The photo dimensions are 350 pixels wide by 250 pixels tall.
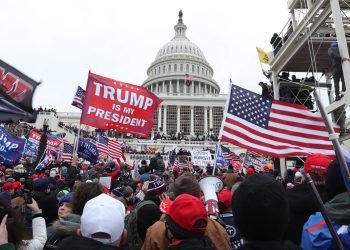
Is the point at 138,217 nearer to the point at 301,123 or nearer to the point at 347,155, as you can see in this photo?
the point at 347,155

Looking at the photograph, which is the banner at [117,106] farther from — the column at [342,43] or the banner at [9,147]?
the column at [342,43]

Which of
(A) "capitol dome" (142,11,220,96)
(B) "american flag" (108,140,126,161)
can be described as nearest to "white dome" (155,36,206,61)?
(A) "capitol dome" (142,11,220,96)

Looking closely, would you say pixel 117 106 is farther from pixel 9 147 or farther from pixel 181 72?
pixel 181 72

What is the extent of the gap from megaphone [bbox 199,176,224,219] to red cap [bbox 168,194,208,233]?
783mm

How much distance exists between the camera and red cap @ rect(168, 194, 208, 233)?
6.64 feet

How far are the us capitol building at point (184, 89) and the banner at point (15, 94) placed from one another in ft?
183

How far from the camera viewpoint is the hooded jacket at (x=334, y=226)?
181 cm

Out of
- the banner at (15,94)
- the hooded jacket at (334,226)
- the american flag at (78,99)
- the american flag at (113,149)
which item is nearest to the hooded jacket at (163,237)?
the hooded jacket at (334,226)

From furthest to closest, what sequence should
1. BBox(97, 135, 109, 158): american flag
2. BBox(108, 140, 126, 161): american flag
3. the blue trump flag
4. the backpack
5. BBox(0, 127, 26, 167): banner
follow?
BBox(97, 135, 109, 158): american flag → BBox(108, 140, 126, 161): american flag → the blue trump flag → BBox(0, 127, 26, 167): banner → the backpack

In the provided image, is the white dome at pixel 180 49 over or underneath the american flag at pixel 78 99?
over

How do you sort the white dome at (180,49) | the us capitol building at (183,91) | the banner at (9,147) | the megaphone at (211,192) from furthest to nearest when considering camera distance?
the white dome at (180,49)
the us capitol building at (183,91)
the banner at (9,147)
the megaphone at (211,192)

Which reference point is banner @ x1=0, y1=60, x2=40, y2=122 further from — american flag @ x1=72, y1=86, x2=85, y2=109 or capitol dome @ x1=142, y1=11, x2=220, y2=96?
capitol dome @ x1=142, y1=11, x2=220, y2=96

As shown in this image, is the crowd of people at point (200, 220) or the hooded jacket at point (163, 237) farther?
the hooded jacket at point (163, 237)

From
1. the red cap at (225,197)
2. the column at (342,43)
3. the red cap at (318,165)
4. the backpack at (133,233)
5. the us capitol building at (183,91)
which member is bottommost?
the backpack at (133,233)
